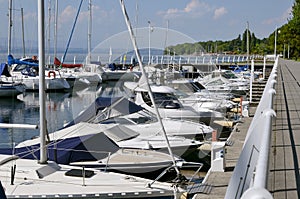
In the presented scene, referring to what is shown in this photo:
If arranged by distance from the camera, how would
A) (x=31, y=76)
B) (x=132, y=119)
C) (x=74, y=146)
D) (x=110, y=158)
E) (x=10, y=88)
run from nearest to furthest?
(x=74, y=146), (x=110, y=158), (x=132, y=119), (x=10, y=88), (x=31, y=76)

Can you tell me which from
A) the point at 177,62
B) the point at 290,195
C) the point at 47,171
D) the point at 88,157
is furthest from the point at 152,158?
the point at 177,62

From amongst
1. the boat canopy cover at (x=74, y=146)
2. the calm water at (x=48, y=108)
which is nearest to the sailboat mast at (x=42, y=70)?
the boat canopy cover at (x=74, y=146)

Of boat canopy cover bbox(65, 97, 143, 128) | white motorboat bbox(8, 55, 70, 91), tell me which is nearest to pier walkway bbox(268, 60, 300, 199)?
boat canopy cover bbox(65, 97, 143, 128)

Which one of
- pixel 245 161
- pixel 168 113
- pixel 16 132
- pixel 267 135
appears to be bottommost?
pixel 16 132

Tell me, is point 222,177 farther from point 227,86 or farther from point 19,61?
point 19,61

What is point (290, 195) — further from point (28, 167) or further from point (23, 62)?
point (23, 62)

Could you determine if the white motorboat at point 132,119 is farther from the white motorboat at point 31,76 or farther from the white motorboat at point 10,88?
the white motorboat at point 31,76

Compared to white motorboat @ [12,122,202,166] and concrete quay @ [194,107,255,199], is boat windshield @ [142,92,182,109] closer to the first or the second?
white motorboat @ [12,122,202,166]

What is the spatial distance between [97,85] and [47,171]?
156 ft

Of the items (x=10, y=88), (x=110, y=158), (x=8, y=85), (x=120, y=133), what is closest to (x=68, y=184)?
(x=110, y=158)

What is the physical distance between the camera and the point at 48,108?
3675 centimetres

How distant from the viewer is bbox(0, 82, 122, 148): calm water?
83.4ft

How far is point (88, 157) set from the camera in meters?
11.7

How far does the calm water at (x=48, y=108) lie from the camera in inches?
1000
